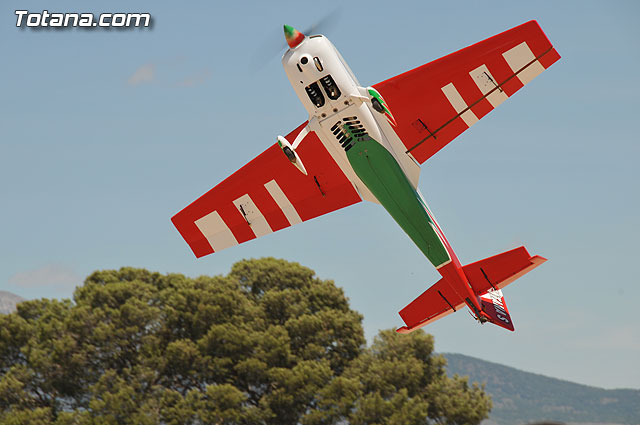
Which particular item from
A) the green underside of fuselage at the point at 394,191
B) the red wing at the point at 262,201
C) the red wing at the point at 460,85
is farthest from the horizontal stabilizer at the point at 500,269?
the red wing at the point at 262,201

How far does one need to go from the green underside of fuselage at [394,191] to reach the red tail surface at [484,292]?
1.28 m

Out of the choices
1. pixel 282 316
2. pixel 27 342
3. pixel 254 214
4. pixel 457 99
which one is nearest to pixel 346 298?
pixel 282 316

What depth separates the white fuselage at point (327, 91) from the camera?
17406 mm

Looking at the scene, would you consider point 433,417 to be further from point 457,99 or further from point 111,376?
point 457,99

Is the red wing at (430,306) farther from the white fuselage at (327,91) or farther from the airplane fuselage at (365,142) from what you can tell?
the white fuselage at (327,91)

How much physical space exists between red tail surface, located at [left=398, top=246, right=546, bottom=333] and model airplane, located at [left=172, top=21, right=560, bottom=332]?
0.09 ft

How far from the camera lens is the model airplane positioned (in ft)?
58.1

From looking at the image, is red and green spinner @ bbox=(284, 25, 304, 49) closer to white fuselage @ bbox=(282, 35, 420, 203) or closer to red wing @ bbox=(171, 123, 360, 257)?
white fuselage @ bbox=(282, 35, 420, 203)

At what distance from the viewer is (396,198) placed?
1892cm

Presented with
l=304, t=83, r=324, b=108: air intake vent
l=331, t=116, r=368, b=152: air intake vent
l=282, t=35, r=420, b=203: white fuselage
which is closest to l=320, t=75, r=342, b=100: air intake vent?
l=282, t=35, r=420, b=203: white fuselage

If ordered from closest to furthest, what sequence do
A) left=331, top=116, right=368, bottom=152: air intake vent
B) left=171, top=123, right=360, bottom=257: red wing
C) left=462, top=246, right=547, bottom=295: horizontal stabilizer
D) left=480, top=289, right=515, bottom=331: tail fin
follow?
left=331, top=116, right=368, bottom=152: air intake vent < left=462, top=246, right=547, bottom=295: horizontal stabilizer < left=480, top=289, right=515, bottom=331: tail fin < left=171, top=123, right=360, bottom=257: red wing

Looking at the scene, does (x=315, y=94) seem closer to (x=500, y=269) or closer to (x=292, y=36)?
(x=292, y=36)

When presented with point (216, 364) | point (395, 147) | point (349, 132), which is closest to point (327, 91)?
point (349, 132)

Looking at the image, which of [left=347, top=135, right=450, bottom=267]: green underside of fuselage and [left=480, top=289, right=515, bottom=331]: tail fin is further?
[left=480, top=289, right=515, bottom=331]: tail fin
